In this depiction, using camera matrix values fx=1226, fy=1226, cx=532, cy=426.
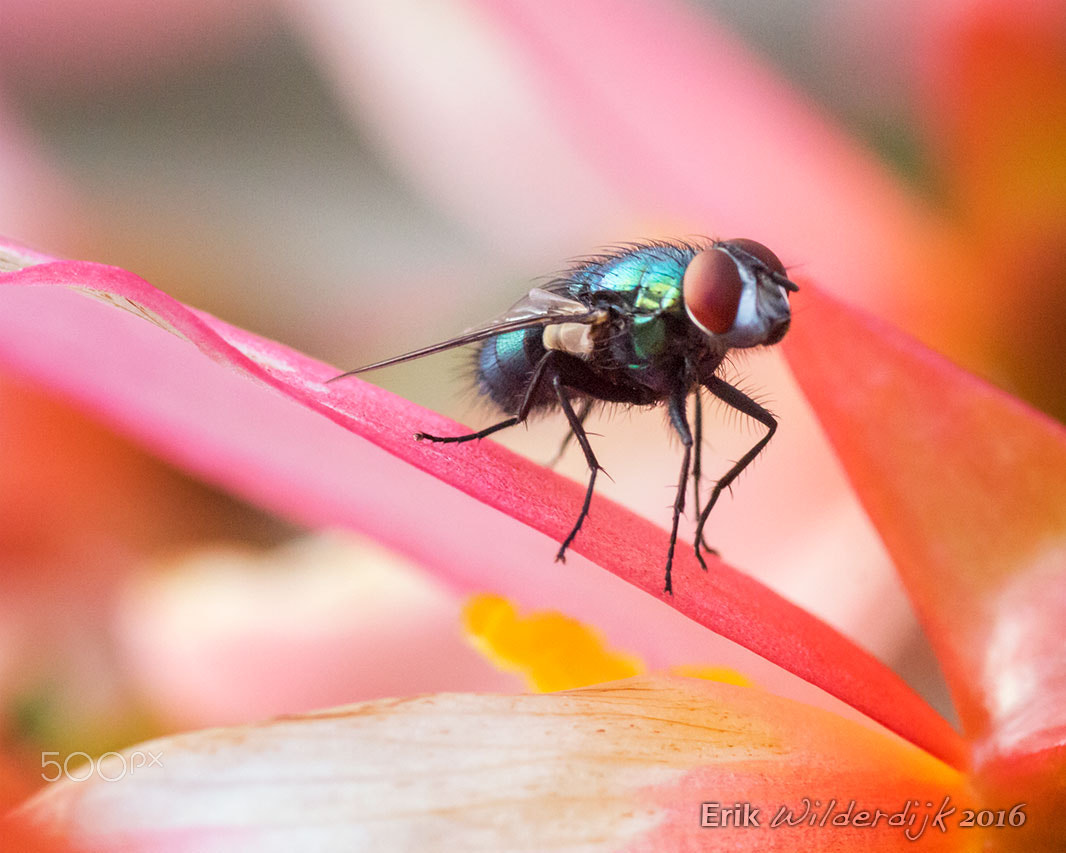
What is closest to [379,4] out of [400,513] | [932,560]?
[400,513]

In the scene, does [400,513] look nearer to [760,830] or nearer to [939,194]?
[760,830]

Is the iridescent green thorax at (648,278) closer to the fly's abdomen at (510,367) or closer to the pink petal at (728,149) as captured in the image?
the fly's abdomen at (510,367)

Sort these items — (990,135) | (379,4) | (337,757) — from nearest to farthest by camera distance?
(337,757) < (990,135) < (379,4)

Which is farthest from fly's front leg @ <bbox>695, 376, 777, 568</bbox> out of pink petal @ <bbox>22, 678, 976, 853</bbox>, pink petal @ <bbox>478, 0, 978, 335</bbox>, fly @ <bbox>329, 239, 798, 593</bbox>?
pink petal @ <bbox>478, 0, 978, 335</bbox>

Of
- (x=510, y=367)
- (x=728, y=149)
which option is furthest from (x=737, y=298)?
(x=728, y=149)

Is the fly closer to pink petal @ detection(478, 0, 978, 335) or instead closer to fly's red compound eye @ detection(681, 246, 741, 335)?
fly's red compound eye @ detection(681, 246, 741, 335)

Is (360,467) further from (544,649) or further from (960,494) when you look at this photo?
(960,494)
